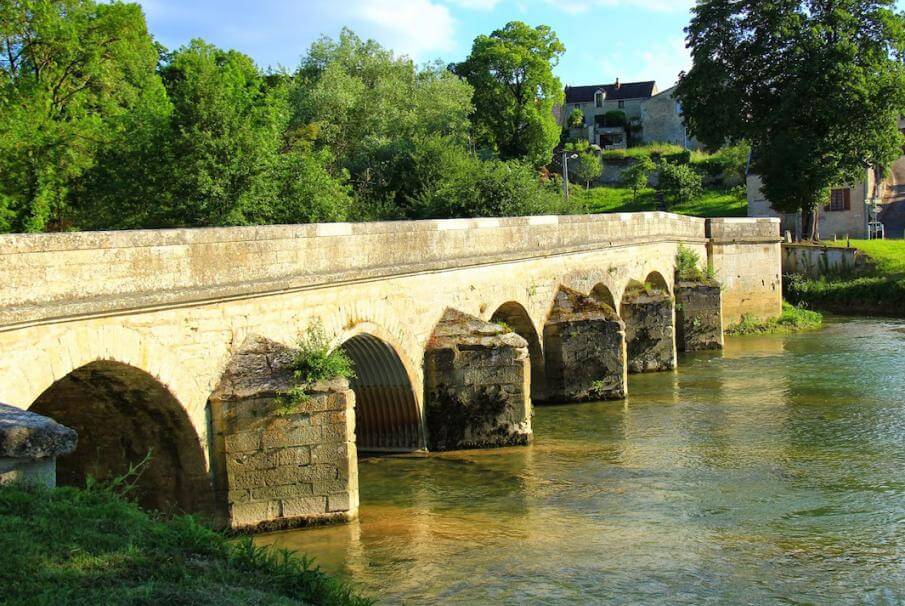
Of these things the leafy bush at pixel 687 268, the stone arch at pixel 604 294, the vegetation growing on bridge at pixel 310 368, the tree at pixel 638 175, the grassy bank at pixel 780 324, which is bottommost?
the grassy bank at pixel 780 324

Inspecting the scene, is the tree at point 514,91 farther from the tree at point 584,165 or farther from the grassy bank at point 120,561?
the grassy bank at point 120,561

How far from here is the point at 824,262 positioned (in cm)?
3556

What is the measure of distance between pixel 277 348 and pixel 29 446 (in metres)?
5.44

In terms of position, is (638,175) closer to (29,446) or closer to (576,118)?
(576,118)

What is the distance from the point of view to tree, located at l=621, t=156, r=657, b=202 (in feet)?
185

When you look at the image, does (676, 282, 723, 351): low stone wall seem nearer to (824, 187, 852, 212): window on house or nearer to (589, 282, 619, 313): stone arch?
(589, 282, 619, 313): stone arch

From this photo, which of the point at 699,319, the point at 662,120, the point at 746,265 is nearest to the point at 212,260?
the point at 699,319

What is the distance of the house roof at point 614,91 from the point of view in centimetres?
7765

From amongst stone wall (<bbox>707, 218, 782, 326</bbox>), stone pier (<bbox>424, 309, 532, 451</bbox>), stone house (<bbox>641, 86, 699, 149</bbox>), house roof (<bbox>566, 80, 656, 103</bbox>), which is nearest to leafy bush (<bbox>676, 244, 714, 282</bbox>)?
stone wall (<bbox>707, 218, 782, 326</bbox>)

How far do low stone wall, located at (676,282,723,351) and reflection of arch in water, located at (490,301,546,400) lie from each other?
335 inches

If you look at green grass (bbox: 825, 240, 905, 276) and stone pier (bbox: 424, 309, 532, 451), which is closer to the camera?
stone pier (bbox: 424, 309, 532, 451)

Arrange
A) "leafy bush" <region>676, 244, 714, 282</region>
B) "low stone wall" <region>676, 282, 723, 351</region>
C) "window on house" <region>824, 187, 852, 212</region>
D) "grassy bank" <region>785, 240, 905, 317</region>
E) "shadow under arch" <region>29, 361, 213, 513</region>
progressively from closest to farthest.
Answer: "shadow under arch" <region>29, 361, 213, 513</region> < "low stone wall" <region>676, 282, 723, 351</region> < "leafy bush" <region>676, 244, 714, 282</region> < "grassy bank" <region>785, 240, 905, 317</region> < "window on house" <region>824, 187, 852, 212</region>

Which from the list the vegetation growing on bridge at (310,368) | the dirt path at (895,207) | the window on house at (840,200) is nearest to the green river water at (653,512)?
the vegetation growing on bridge at (310,368)

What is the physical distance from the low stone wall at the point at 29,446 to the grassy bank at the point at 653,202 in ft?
144
